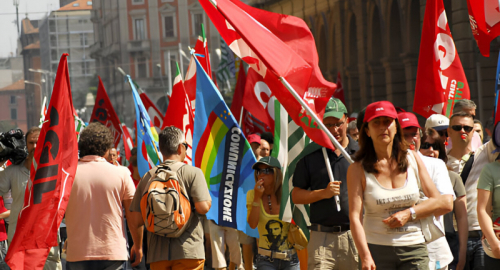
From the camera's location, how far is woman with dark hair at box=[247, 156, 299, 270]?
7.11 meters

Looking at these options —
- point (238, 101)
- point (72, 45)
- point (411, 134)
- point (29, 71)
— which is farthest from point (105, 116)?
point (72, 45)

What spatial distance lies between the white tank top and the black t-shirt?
115 centimetres

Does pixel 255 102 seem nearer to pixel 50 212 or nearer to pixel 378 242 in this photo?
pixel 50 212

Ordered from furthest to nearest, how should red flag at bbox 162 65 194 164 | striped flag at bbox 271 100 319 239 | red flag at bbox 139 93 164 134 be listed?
red flag at bbox 139 93 164 134, red flag at bbox 162 65 194 164, striped flag at bbox 271 100 319 239

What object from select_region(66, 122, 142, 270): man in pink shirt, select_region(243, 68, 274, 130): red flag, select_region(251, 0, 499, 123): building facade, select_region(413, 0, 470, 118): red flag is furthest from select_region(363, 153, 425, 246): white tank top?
select_region(251, 0, 499, 123): building facade

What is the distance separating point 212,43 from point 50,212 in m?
57.9

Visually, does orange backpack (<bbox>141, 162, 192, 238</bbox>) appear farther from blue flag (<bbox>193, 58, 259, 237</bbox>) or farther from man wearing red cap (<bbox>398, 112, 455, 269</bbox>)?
blue flag (<bbox>193, 58, 259, 237</bbox>)

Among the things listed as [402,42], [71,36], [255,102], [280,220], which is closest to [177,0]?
[71,36]

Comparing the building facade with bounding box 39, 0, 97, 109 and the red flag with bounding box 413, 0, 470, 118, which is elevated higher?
the building facade with bounding box 39, 0, 97, 109

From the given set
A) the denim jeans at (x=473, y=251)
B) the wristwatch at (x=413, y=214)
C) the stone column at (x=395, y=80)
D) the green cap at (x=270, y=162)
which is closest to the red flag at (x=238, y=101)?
the green cap at (x=270, y=162)

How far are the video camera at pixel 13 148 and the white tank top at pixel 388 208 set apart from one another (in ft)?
12.6

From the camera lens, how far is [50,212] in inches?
231

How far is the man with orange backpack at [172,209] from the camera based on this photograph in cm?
585

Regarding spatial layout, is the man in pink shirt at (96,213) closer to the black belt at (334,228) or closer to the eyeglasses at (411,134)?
the black belt at (334,228)
